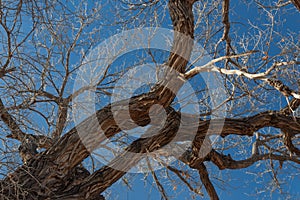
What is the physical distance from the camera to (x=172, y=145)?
3676 millimetres

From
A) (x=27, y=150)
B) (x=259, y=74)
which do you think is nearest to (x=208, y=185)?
(x=259, y=74)

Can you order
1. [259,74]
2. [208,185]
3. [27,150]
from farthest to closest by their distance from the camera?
[208,185] < [27,150] < [259,74]

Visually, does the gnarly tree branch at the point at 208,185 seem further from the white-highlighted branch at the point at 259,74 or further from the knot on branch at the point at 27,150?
the knot on branch at the point at 27,150

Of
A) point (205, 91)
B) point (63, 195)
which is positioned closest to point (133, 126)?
point (63, 195)

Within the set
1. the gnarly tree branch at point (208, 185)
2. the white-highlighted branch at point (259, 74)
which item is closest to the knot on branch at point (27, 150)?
the white-highlighted branch at point (259, 74)

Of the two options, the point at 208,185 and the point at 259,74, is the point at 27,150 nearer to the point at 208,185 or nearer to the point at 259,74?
the point at 208,185

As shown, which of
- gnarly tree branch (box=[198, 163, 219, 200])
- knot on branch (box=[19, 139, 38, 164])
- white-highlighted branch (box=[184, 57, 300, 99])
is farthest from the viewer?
gnarly tree branch (box=[198, 163, 219, 200])

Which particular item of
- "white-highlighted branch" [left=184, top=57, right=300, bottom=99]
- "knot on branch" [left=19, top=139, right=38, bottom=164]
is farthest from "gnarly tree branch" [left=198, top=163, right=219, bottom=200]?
"knot on branch" [left=19, top=139, right=38, bottom=164]

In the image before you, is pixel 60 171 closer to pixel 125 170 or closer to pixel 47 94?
pixel 125 170

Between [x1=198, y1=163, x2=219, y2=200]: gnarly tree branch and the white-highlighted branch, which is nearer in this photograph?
the white-highlighted branch

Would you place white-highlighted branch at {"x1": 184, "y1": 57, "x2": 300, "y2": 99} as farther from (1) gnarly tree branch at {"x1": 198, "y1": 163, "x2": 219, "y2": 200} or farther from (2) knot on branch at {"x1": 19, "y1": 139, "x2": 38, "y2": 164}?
(2) knot on branch at {"x1": 19, "y1": 139, "x2": 38, "y2": 164}

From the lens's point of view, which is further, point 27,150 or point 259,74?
point 27,150

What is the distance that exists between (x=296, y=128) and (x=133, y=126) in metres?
1.57

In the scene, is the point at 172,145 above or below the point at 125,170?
above
